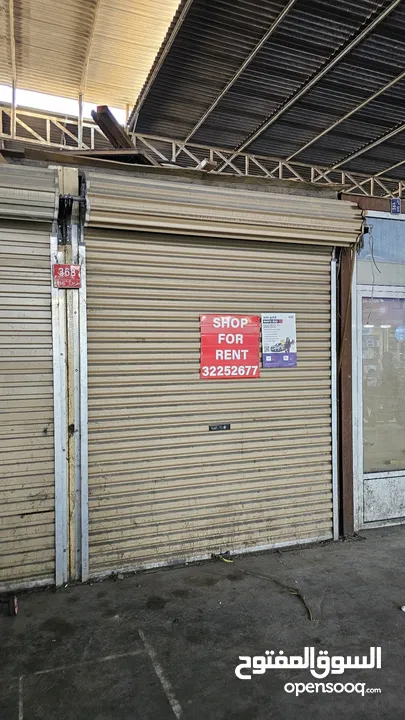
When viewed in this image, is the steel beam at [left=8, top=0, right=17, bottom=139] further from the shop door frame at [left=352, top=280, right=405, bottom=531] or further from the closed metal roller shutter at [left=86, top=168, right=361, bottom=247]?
the shop door frame at [left=352, top=280, right=405, bottom=531]

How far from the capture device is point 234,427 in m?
4.34

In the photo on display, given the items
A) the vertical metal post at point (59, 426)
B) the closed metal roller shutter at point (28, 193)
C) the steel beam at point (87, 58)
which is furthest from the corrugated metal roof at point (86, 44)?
the vertical metal post at point (59, 426)

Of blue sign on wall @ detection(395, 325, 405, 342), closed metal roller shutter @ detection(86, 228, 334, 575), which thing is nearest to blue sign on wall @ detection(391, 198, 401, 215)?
closed metal roller shutter @ detection(86, 228, 334, 575)

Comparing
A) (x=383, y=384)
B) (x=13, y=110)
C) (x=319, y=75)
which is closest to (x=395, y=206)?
(x=383, y=384)

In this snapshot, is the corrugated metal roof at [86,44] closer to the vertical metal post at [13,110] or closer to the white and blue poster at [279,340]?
the vertical metal post at [13,110]

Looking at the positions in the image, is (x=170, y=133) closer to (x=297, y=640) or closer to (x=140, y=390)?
(x=140, y=390)

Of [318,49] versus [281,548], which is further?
[318,49]

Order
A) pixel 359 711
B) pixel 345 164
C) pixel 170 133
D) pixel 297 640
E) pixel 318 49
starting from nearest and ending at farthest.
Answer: pixel 359 711
pixel 297 640
pixel 318 49
pixel 170 133
pixel 345 164

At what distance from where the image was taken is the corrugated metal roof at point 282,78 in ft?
24.3

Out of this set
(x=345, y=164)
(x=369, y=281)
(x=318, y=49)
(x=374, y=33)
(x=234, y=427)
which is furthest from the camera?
(x=345, y=164)

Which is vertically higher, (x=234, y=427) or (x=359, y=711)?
(x=234, y=427)

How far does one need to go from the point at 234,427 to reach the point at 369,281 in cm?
215

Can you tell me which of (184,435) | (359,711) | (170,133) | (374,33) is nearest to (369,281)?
(184,435)

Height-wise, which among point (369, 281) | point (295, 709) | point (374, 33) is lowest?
point (295, 709)
